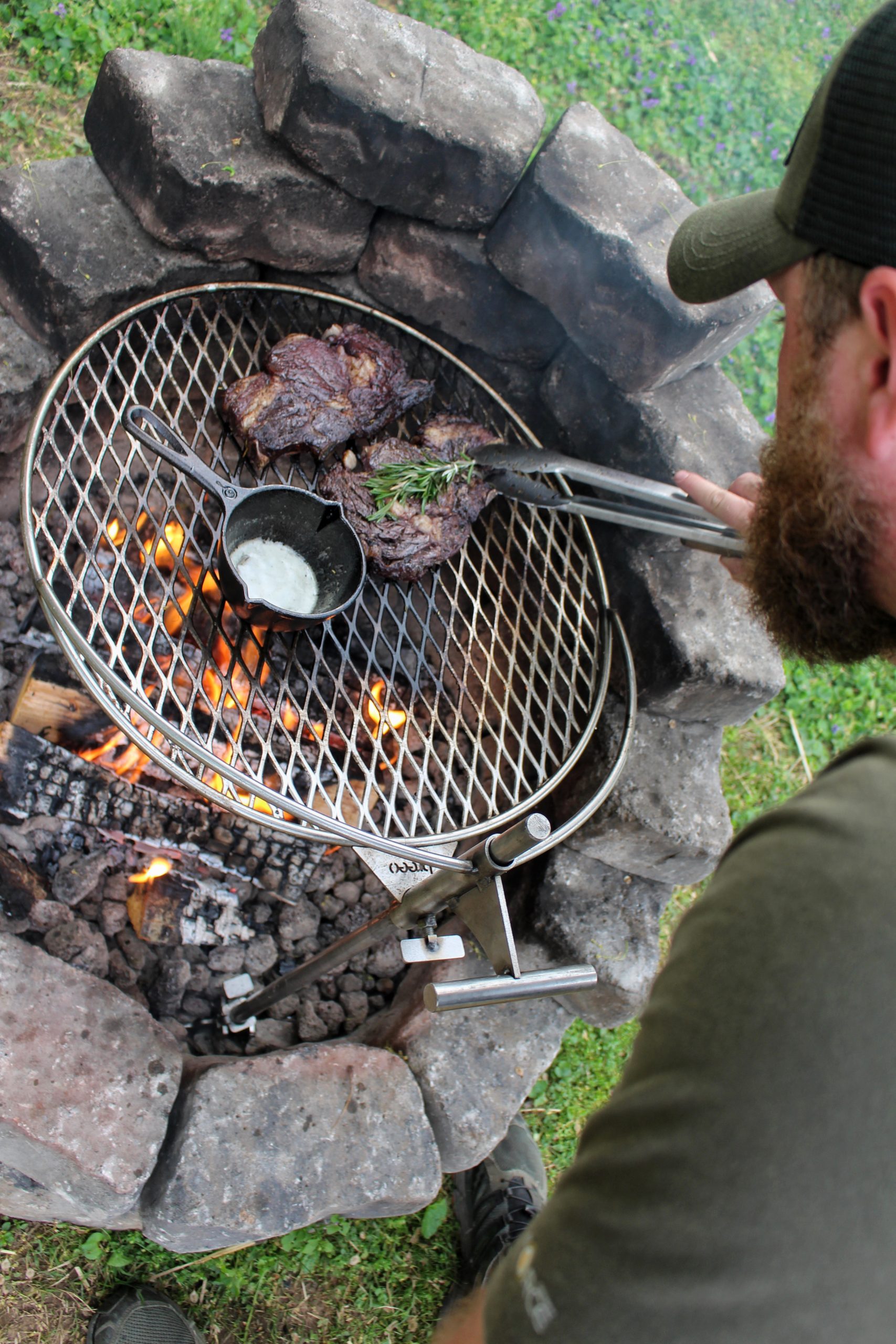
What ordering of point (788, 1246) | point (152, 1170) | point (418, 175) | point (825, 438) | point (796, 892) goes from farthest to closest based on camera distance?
point (418, 175) < point (152, 1170) < point (825, 438) < point (796, 892) < point (788, 1246)

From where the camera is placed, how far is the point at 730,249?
156 cm

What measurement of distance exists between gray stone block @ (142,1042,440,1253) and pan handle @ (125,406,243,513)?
1324 millimetres

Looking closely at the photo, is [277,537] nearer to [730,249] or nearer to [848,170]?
[730,249]

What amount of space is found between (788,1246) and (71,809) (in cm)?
224

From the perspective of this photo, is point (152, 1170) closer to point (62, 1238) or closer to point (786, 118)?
point (62, 1238)

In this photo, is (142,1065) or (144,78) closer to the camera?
(142,1065)

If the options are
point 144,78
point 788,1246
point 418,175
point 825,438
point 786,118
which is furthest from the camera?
point 786,118

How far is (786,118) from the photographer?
15.9ft

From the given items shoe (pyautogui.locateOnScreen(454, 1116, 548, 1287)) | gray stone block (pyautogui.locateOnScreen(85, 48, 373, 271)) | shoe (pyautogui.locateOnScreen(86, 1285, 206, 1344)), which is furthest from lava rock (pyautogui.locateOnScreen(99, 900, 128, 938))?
gray stone block (pyautogui.locateOnScreen(85, 48, 373, 271))

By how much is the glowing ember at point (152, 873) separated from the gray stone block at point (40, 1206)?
0.79 meters

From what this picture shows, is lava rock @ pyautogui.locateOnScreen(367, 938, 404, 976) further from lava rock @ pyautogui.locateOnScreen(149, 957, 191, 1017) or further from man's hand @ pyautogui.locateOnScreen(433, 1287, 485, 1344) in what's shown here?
man's hand @ pyautogui.locateOnScreen(433, 1287, 485, 1344)

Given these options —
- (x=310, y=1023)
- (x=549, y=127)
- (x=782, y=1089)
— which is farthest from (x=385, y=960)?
(x=549, y=127)

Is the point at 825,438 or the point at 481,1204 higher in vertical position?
the point at 825,438

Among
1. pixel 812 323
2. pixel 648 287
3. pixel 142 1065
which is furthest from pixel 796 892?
pixel 648 287
